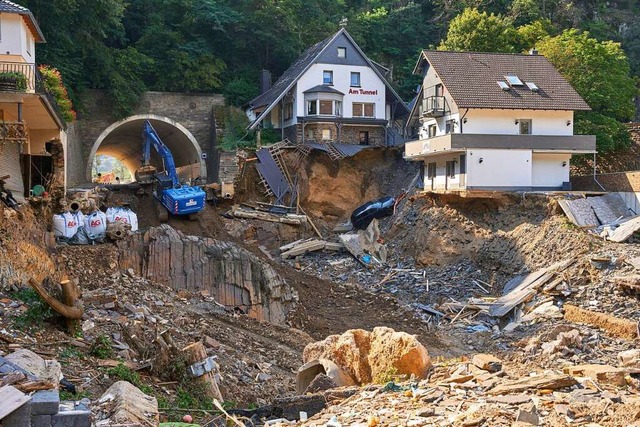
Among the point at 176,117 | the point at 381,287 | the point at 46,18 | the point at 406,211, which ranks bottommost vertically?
the point at 381,287

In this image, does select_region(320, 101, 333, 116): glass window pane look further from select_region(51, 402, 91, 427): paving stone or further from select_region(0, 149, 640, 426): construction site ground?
select_region(51, 402, 91, 427): paving stone

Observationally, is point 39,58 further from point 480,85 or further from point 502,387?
point 502,387

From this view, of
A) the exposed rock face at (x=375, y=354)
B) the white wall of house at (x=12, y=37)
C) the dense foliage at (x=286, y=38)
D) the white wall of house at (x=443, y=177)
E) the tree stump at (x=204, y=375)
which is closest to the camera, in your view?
the exposed rock face at (x=375, y=354)

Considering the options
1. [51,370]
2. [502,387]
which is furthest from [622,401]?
[51,370]

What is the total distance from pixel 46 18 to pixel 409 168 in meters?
19.5

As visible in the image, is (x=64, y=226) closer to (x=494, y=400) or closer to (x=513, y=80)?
(x=494, y=400)

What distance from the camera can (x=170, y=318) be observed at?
1881cm

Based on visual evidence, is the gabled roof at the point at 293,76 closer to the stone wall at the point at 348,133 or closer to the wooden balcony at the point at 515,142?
the stone wall at the point at 348,133

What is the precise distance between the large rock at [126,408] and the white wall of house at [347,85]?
2956cm

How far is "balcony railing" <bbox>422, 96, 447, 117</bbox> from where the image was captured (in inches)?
1323

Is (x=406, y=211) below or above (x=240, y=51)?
below

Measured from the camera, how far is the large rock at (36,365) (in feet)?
32.3

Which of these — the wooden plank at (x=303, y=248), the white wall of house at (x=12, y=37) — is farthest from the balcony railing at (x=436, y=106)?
the white wall of house at (x=12, y=37)

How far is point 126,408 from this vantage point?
9.58m
